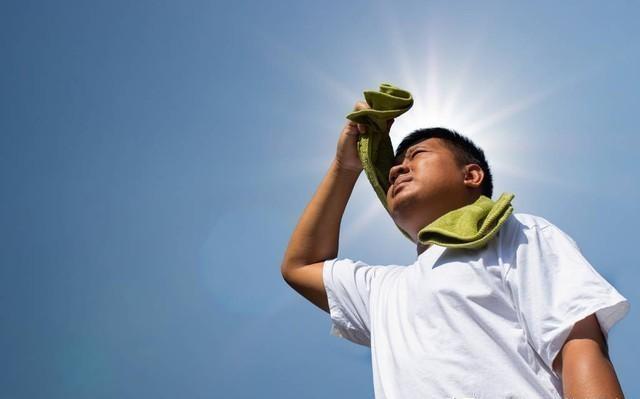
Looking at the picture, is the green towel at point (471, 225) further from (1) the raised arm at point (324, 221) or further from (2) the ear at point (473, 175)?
(1) the raised arm at point (324, 221)

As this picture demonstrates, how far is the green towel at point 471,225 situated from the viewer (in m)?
2.18

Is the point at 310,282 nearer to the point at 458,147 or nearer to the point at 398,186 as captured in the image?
the point at 398,186

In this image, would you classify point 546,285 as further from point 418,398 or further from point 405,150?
point 405,150

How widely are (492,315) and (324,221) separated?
4.12ft

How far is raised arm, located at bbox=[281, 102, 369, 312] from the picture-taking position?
3080 mm

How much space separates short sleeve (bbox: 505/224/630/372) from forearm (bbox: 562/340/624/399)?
7 centimetres

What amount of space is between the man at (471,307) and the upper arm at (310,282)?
0.04m

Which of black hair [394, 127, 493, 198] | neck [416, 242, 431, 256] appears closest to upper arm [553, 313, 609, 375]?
neck [416, 242, 431, 256]

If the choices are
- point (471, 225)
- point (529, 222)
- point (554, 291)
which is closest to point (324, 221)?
point (471, 225)

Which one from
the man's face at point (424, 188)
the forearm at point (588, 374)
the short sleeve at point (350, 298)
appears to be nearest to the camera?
the forearm at point (588, 374)

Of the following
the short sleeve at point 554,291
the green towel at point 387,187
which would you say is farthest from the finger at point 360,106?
the short sleeve at point 554,291

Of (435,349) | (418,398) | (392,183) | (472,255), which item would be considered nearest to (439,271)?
(472,255)

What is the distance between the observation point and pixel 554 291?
1908 mm

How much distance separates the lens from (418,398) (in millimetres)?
1977
